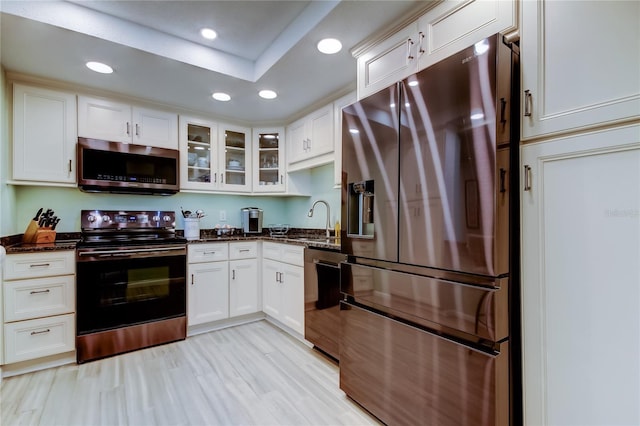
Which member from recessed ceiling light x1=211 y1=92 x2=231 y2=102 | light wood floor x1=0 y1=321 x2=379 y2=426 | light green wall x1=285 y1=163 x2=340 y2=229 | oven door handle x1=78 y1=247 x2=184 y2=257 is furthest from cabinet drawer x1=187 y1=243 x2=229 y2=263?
recessed ceiling light x1=211 y1=92 x2=231 y2=102

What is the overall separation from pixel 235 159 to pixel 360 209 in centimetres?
222

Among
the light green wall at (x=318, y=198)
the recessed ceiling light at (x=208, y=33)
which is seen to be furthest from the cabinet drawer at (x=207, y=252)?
the recessed ceiling light at (x=208, y=33)

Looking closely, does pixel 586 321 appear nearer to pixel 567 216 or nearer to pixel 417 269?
pixel 567 216

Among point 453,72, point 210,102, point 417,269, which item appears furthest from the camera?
point 210,102

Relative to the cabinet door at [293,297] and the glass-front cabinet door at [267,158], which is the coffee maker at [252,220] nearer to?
the glass-front cabinet door at [267,158]

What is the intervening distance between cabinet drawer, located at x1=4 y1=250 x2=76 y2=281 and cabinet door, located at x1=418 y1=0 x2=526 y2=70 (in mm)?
2843

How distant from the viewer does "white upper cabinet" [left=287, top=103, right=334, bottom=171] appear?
9.25 ft

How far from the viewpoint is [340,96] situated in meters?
2.67

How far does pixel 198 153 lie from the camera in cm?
326

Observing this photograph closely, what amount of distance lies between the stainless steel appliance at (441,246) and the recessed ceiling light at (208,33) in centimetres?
122

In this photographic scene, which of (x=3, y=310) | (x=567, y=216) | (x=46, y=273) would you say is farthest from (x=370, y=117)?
(x=3, y=310)

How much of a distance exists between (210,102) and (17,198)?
184cm

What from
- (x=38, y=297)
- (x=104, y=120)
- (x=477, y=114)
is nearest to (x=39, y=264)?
(x=38, y=297)

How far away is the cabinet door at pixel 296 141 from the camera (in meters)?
3.19
